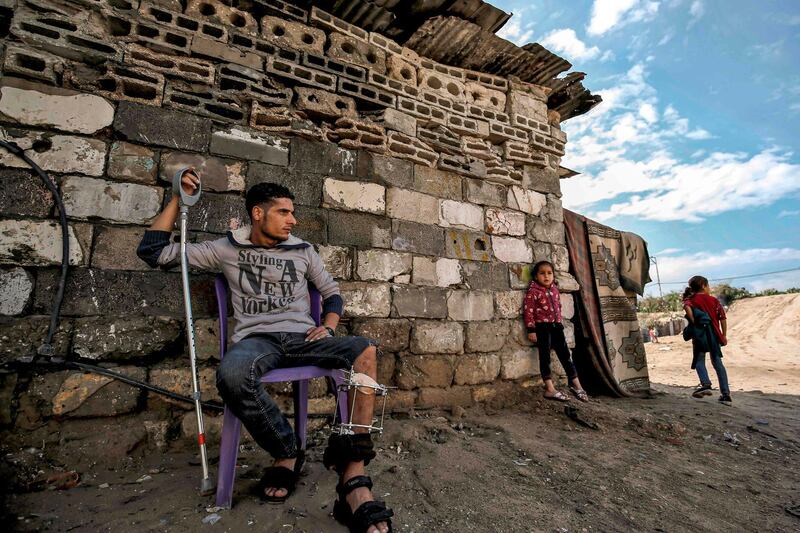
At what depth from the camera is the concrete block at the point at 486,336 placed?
3496 millimetres

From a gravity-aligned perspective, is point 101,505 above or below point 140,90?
below

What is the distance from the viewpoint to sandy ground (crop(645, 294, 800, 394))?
7941 mm

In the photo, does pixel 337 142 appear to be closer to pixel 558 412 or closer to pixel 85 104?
pixel 85 104

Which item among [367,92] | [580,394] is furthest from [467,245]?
[580,394]

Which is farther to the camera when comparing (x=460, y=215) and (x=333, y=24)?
(x=460, y=215)

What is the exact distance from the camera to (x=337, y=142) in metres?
3.20

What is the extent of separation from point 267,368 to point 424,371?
170 cm

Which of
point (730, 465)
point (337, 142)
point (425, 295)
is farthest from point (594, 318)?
point (337, 142)

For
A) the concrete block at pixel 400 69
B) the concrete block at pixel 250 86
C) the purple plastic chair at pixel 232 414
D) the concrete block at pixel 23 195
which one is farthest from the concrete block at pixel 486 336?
the concrete block at pixel 23 195

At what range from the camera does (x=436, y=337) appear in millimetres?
3328

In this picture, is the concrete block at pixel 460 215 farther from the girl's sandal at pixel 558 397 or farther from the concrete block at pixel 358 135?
the girl's sandal at pixel 558 397

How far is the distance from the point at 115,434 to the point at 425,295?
232cm

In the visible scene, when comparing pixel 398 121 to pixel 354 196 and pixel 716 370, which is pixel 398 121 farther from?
pixel 716 370

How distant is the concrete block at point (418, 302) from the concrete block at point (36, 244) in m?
2.13
